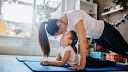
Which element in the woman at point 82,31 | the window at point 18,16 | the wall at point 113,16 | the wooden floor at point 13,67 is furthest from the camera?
the window at point 18,16

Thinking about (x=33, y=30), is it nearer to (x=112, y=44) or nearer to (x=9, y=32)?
(x=9, y=32)

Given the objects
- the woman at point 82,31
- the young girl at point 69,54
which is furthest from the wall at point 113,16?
the young girl at point 69,54

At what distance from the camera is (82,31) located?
162cm

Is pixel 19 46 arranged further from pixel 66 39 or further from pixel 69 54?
pixel 69 54

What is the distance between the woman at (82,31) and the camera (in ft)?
5.29

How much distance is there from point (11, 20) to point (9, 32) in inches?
12.3

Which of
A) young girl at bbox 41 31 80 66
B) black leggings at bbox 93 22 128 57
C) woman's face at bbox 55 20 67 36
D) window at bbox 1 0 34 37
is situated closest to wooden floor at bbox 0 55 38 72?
young girl at bbox 41 31 80 66

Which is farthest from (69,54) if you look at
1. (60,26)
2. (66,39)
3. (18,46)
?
(18,46)

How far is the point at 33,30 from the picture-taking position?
14.1ft

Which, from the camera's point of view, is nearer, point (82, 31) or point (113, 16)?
point (82, 31)

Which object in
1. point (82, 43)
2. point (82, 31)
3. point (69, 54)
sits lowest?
point (69, 54)

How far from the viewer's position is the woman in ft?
5.29

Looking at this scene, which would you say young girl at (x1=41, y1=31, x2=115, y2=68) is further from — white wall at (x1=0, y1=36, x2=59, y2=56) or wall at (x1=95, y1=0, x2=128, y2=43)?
white wall at (x1=0, y1=36, x2=59, y2=56)

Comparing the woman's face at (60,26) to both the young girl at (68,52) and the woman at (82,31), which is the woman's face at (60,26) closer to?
the woman at (82,31)
